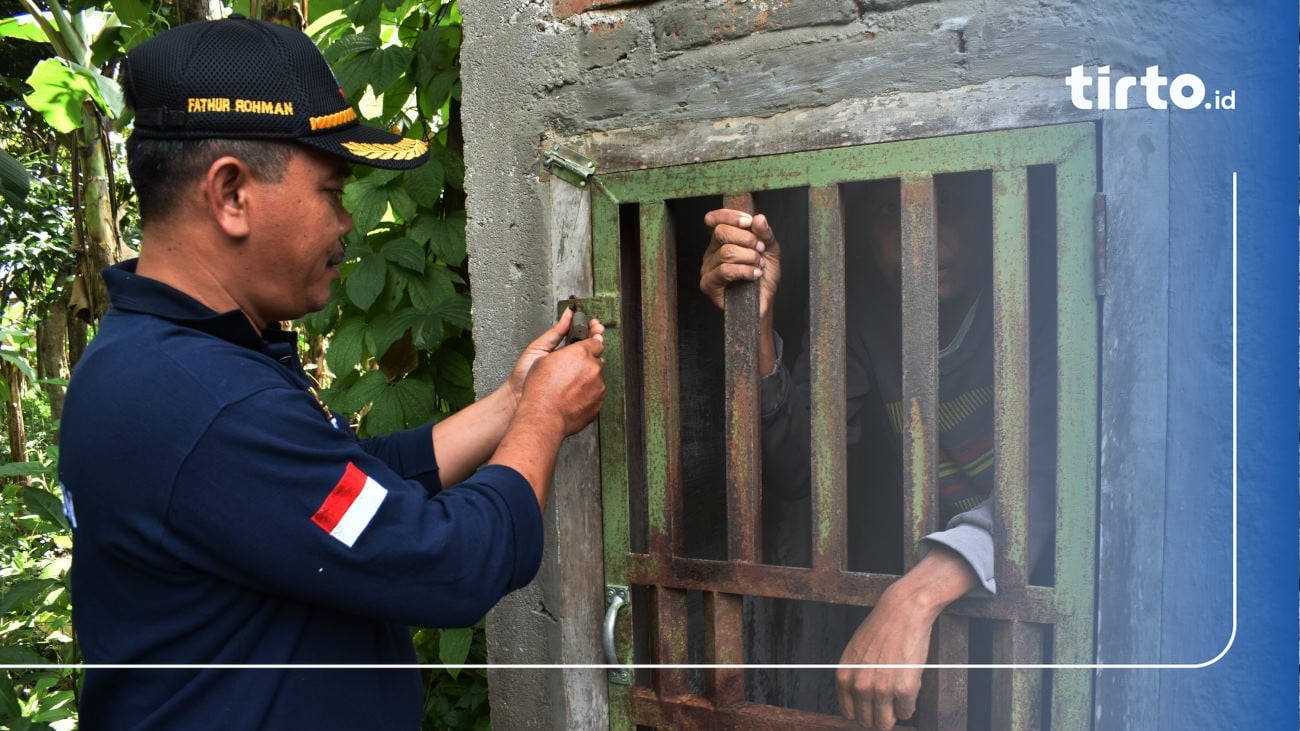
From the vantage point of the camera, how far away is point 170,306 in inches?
57.9

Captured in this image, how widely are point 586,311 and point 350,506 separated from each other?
743mm

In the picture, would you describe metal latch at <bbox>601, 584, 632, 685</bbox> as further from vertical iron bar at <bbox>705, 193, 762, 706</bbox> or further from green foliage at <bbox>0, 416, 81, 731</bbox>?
green foliage at <bbox>0, 416, 81, 731</bbox>

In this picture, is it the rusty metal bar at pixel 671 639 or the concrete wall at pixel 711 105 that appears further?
the rusty metal bar at pixel 671 639

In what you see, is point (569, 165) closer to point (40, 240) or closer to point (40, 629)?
point (40, 629)

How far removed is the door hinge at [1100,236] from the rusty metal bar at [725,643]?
2.89ft

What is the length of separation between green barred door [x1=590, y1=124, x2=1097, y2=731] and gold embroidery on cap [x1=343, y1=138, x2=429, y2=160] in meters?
0.39

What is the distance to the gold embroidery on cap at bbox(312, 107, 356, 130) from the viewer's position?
5.13 feet

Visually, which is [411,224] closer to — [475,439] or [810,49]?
[475,439]

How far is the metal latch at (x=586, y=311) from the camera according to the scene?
1943mm

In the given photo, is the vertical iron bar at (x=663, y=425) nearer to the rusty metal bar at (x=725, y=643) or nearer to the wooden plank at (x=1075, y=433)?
the rusty metal bar at (x=725, y=643)

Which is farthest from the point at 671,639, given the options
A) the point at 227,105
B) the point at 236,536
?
the point at 227,105

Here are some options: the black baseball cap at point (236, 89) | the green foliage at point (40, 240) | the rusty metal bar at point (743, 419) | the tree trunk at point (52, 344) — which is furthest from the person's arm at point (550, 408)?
the tree trunk at point (52, 344)

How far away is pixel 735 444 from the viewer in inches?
72.4

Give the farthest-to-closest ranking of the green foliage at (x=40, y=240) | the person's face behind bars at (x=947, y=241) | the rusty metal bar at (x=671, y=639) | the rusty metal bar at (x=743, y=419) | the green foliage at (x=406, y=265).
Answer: the green foliage at (x=40, y=240), the green foliage at (x=406, y=265), the person's face behind bars at (x=947, y=241), the rusty metal bar at (x=671, y=639), the rusty metal bar at (x=743, y=419)
